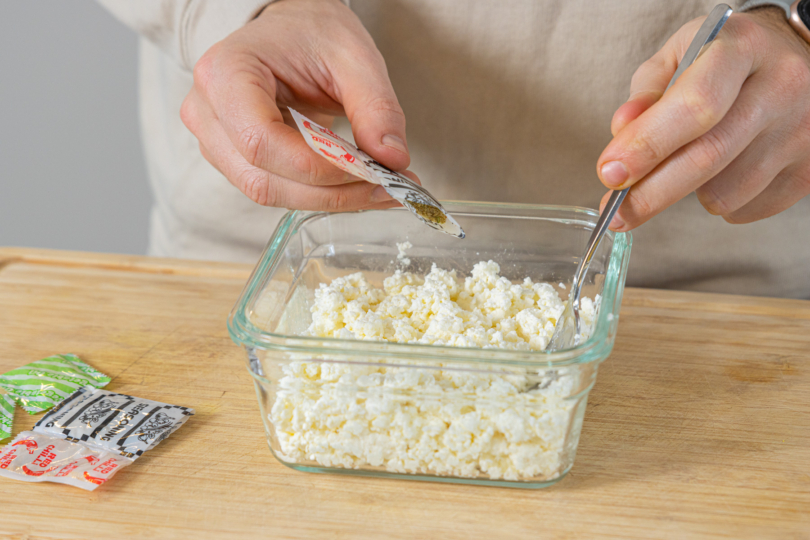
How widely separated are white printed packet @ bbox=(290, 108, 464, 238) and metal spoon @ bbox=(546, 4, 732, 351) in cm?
18

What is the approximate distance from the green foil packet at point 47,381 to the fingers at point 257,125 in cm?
37

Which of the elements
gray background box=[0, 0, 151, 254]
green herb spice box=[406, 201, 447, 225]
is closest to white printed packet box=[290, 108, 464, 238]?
green herb spice box=[406, 201, 447, 225]

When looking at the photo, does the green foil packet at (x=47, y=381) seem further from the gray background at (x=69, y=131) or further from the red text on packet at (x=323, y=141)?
the gray background at (x=69, y=131)

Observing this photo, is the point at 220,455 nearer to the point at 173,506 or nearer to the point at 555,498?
the point at 173,506

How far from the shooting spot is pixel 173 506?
65cm

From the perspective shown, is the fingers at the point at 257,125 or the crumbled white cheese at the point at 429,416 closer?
the crumbled white cheese at the point at 429,416

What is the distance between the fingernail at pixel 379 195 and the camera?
80cm

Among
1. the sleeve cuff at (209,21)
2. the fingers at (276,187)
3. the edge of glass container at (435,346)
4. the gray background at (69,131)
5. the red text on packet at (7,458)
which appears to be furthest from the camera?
the gray background at (69,131)

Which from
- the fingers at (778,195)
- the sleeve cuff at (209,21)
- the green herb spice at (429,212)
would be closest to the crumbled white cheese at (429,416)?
the green herb spice at (429,212)

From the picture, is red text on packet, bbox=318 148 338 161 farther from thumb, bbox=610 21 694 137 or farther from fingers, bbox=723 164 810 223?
fingers, bbox=723 164 810 223

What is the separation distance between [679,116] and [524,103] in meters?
0.46

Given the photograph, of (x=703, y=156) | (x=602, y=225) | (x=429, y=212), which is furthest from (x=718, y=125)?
(x=429, y=212)

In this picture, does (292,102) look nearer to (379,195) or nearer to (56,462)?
(379,195)

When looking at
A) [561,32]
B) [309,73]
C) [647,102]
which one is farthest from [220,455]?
[561,32]
